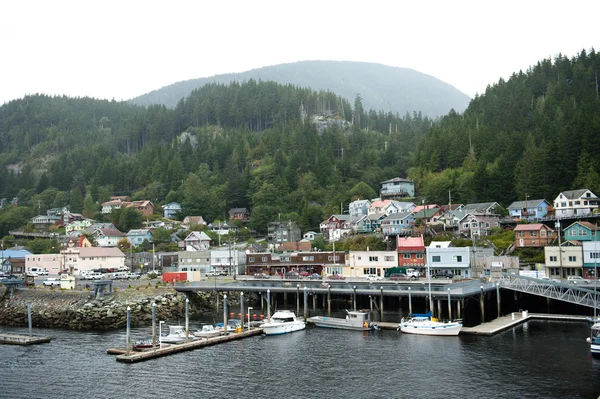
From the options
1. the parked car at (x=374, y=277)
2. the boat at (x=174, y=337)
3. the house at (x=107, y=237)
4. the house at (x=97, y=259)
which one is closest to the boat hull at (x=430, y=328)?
the parked car at (x=374, y=277)

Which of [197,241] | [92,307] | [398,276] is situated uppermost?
[197,241]

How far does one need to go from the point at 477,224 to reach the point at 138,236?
69.9 m

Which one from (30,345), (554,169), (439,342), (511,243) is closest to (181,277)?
(30,345)

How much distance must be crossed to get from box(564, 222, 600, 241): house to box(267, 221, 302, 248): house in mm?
50402

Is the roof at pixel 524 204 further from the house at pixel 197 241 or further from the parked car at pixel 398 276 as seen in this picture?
the house at pixel 197 241

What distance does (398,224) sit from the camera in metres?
94.4

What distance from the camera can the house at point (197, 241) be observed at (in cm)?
10425

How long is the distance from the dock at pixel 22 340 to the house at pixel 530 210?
7030cm

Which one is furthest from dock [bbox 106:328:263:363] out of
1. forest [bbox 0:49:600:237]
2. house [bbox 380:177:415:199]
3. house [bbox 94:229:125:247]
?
house [bbox 380:177:415:199]

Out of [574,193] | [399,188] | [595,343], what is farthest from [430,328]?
[399,188]

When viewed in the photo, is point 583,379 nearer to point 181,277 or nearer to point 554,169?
point 181,277

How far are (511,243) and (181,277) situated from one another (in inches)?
1864

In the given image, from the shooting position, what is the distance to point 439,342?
41.8m

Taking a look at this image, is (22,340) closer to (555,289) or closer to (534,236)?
(555,289)
